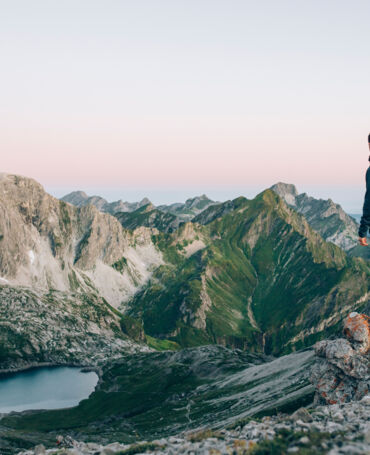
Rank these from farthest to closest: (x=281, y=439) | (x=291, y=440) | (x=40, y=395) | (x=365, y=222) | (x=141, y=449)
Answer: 1. (x=40, y=395)
2. (x=365, y=222)
3. (x=141, y=449)
4. (x=281, y=439)
5. (x=291, y=440)

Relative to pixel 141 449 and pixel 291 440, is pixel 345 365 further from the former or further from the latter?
pixel 141 449

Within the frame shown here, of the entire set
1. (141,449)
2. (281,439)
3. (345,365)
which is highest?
(281,439)

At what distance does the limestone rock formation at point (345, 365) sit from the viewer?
4491cm

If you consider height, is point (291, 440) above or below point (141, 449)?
above

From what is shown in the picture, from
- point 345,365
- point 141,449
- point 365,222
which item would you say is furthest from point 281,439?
point 345,365

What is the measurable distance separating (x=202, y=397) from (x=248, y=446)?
352ft

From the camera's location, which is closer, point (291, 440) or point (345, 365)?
point (291, 440)

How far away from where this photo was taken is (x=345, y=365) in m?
45.9

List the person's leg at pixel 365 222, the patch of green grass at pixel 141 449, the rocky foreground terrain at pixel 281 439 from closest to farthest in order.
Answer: the rocky foreground terrain at pixel 281 439 < the patch of green grass at pixel 141 449 < the person's leg at pixel 365 222

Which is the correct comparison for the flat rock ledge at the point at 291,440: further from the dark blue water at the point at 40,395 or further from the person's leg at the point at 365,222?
the dark blue water at the point at 40,395

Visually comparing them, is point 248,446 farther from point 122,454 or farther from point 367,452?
point 122,454

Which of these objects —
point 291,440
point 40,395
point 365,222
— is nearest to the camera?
point 291,440

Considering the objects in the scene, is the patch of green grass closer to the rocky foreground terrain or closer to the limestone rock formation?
the rocky foreground terrain

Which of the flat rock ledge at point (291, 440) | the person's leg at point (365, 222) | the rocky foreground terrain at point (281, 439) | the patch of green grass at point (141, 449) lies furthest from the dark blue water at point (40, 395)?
the person's leg at point (365, 222)
